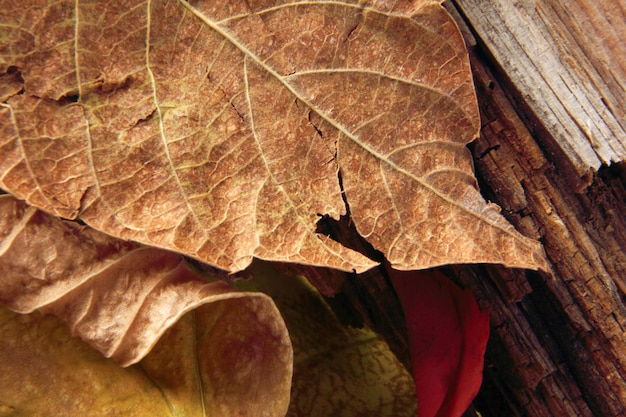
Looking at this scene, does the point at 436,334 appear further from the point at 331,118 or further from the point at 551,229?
the point at 331,118

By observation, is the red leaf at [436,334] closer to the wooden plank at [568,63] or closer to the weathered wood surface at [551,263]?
the weathered wood surface at [551,263]

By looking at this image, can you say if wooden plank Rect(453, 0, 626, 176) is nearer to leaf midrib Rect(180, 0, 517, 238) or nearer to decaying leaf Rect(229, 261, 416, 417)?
leaf midrib Rect(180, 0, 517, 238)

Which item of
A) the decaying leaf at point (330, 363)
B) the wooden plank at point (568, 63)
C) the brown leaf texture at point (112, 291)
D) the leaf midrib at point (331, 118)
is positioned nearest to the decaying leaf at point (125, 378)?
the brown leaf texture at point (112, 291)

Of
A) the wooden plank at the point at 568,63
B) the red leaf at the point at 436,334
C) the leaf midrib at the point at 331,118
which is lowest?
the red leaf at the point at 436,334

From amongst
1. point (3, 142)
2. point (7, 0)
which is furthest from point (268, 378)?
point (7, 0)

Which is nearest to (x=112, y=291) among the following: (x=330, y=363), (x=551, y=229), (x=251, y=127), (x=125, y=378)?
(x=125, y=378)

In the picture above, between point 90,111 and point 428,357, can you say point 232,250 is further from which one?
point 428,357
